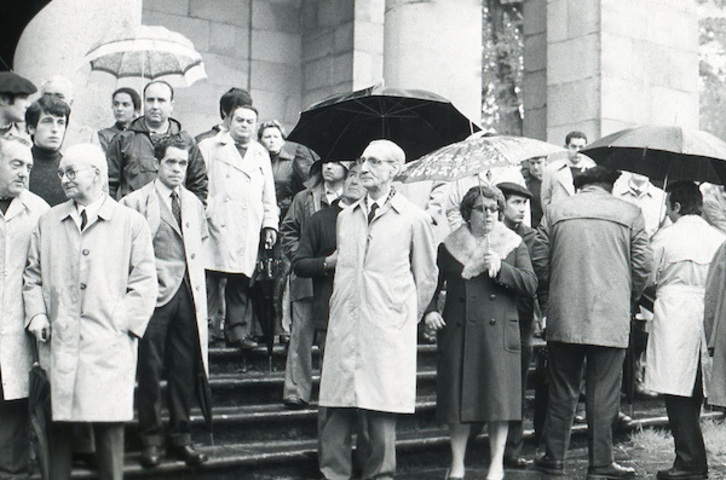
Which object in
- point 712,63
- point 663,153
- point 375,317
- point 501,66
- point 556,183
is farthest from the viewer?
point 712,63

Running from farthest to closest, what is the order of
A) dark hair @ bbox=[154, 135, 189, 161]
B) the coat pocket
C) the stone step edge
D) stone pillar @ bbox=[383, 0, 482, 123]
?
stone pillar @ bbox=[383, 0, 482, 123]
the coat pocket
dark hair @ bbox=[154, 135, 189, 161]
the stone step edge

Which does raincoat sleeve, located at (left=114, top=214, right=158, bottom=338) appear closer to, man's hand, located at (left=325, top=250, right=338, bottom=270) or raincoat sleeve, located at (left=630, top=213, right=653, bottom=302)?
man's hand, located at (left=325, top=250, right=338, bottom=270)

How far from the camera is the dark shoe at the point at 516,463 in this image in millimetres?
7750

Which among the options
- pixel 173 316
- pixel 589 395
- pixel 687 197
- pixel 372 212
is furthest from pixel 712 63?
pixel 173 316

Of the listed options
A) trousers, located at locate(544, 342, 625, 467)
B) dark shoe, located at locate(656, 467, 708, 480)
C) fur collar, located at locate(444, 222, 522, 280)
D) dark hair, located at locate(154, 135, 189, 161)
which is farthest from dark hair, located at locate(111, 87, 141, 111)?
dark shoe, located at locate(656, 467, 708, 480)

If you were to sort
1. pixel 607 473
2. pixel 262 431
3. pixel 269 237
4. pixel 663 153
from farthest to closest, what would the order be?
pixel 269 237, pixel 663 153, pixel 262 431, pixel 607 473

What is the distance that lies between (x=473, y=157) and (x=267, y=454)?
2300 millimetres

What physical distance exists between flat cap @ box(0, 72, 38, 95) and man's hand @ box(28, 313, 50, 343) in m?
1.99

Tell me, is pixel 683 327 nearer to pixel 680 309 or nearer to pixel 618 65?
pixel 680 309

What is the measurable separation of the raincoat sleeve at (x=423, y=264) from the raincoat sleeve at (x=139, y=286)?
1.71 m

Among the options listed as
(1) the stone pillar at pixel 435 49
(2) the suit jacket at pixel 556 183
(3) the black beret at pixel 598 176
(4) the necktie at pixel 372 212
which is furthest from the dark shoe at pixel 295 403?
(1) the stone pillar at pixel 435 49

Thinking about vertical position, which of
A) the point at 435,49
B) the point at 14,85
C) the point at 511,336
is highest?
the point at 435,49

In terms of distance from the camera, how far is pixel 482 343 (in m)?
7.16

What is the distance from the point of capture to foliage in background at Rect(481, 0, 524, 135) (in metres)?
18.8
